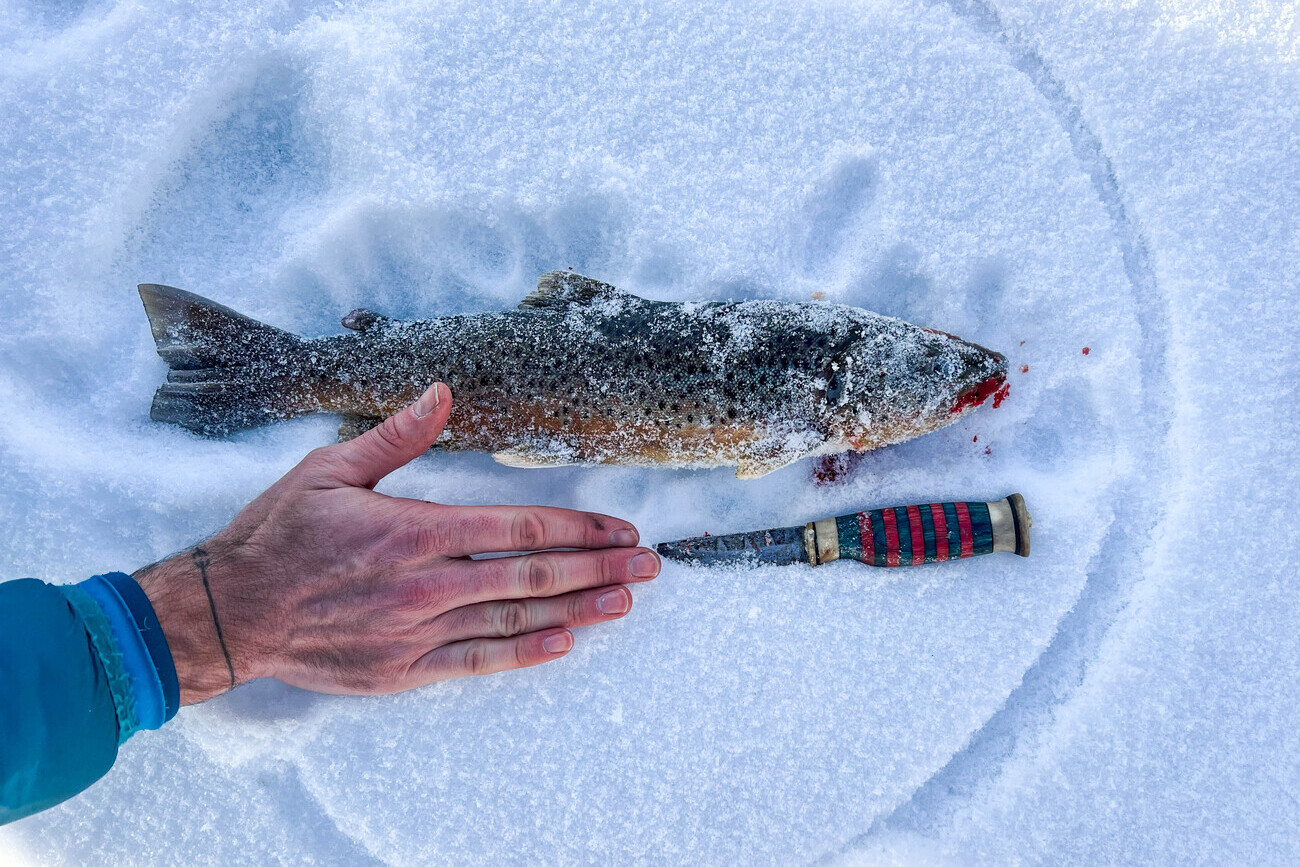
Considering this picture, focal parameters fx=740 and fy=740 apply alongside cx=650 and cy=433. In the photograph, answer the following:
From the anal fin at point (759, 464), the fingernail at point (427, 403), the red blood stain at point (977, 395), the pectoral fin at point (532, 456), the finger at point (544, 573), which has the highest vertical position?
the red blood stain at point (977, 395)

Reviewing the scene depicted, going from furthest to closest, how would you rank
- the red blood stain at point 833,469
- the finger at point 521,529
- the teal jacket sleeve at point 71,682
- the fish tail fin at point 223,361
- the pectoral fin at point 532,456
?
1. the red blood stain at point 833,469
2. the fish tail fin at point 223,361
3. the pectoral fin at point 532,456
4. the finger at point 521,529
5. the teal jacket sleeve at point 71,682

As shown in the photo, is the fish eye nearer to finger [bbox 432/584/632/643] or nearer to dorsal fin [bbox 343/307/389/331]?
finger [bbox 432/584/632/643]

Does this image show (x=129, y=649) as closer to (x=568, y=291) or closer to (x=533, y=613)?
(x=533, y=613)

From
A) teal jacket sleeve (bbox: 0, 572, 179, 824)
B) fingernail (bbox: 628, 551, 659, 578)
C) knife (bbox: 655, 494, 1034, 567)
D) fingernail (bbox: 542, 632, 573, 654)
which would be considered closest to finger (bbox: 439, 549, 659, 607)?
fingernail (bbox: 628, 551, 659, 578)

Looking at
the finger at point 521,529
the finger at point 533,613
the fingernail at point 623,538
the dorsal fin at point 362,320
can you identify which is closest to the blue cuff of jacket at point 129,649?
the finger at point 533,613

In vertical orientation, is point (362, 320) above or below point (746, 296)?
below

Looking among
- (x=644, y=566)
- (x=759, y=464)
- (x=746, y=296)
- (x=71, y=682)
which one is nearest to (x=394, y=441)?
(x=644, y=566)

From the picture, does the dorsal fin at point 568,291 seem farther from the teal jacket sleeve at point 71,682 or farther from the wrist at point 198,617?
the teal jacket sleeve at point 71,682

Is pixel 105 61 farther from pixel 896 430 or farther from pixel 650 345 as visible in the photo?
pixel 896 430
